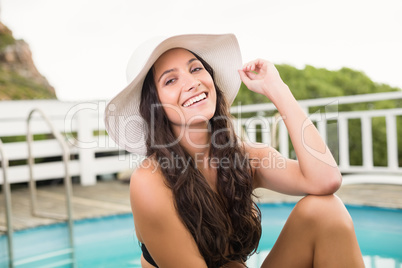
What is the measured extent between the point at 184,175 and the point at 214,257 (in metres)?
0.33

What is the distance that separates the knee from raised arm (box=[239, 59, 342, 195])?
33 mm

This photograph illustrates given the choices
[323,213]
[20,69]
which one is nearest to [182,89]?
[323,213]

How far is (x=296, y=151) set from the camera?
136 cm

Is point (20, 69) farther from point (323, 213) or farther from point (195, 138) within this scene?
point (323, 213)

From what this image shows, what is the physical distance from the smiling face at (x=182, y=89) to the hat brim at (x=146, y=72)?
5 centimetres

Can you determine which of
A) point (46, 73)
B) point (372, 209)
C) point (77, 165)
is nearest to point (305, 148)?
point (372, 209)

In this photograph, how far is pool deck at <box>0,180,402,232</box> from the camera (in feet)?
11.1

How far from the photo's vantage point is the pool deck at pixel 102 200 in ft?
11.1

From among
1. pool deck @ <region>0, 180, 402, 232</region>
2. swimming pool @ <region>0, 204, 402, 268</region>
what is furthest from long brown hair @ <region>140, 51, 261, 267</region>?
pool deck @ <region>0, 180, 402, 232</region>

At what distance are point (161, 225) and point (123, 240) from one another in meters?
2.16

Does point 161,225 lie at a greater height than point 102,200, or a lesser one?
greater

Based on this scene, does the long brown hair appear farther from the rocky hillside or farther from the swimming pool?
the rocky hillside

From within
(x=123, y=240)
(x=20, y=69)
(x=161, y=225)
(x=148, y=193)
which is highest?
(x=20, y=69)

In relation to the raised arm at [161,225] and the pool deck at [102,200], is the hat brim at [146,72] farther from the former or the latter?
the pool deck at [102,200]
